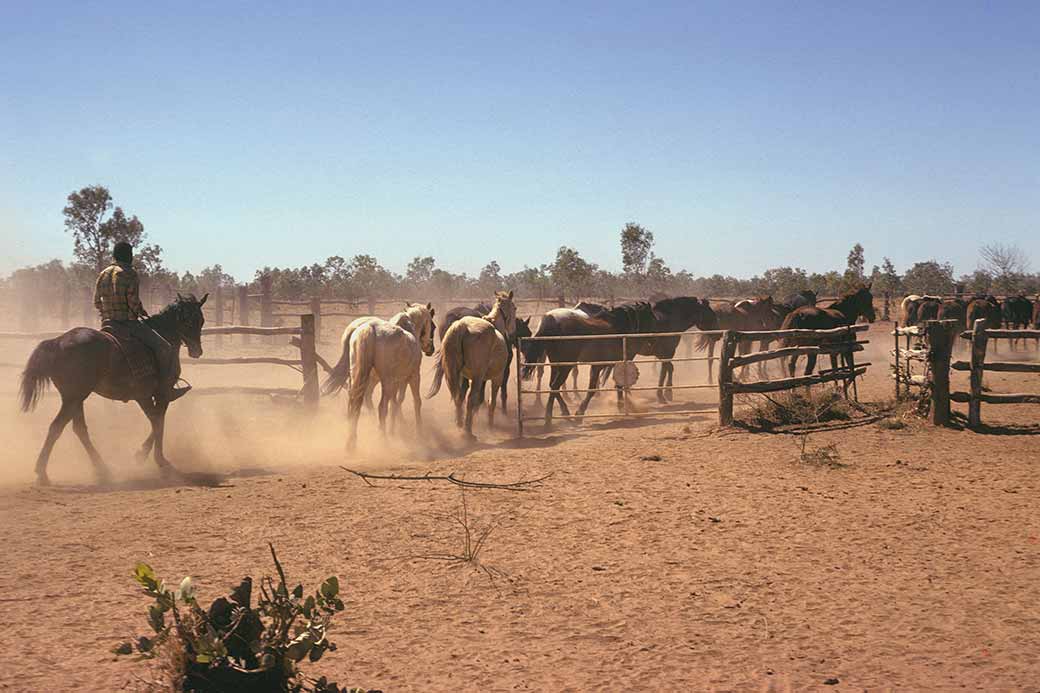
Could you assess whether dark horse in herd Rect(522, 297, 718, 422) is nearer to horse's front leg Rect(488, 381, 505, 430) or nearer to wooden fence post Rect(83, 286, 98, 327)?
horse's front leg Rect(488, 381, 505, 430)

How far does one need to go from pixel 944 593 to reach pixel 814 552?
102cm

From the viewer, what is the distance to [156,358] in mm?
9820

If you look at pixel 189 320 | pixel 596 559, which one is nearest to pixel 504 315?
pixel 189 320

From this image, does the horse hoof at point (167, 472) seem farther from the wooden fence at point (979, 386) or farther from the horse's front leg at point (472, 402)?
the wooden fence at point (979, 386)

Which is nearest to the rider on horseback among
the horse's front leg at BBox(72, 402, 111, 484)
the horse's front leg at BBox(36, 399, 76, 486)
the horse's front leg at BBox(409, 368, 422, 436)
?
the horse's front leg at BBox(72, 402, 111, 484)

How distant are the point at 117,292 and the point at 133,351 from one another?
71 centimetres

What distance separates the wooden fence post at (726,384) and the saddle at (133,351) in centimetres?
762

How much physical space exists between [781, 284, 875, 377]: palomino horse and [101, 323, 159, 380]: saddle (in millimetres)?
11037

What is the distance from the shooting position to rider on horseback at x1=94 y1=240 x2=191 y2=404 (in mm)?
9453

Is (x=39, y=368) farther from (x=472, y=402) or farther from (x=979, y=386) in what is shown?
(x=979, y=386)

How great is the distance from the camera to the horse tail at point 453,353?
12367mm

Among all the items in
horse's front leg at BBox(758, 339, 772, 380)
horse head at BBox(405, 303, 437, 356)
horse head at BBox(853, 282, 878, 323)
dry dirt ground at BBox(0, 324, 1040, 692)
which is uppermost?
horse head at BBox(853, 282, 878, 323)

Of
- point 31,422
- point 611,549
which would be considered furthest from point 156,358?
point 611,549

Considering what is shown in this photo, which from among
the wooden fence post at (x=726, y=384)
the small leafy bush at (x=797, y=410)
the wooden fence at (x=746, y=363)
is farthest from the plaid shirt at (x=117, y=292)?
the small leafy bush at (x=797, y=410)
